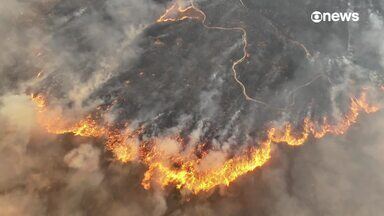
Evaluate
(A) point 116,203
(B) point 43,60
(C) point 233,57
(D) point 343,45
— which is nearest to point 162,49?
(C) point 233,57

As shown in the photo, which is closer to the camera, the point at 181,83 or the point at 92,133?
the point at 92,133

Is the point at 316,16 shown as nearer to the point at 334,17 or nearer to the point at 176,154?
the point at 334,17

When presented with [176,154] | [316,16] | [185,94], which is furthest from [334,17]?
[176,154]

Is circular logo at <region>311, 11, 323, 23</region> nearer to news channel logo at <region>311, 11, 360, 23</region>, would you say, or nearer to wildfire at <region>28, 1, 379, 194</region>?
news channel logo at <region>311, 11, 360, 23</region>

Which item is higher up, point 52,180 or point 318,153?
point 52,180

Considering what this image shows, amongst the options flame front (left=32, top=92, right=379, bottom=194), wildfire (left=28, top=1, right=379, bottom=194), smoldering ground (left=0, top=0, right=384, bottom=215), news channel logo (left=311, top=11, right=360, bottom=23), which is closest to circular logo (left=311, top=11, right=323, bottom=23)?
news channel logo (left=311, top=11, right=360, bottom=23)

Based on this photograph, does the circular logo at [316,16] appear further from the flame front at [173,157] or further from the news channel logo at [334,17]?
the flame front at [173,157]

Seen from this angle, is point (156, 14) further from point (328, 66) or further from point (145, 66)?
point (328, 66)

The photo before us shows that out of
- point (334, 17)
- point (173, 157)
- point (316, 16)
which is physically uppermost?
point (316, 16)
